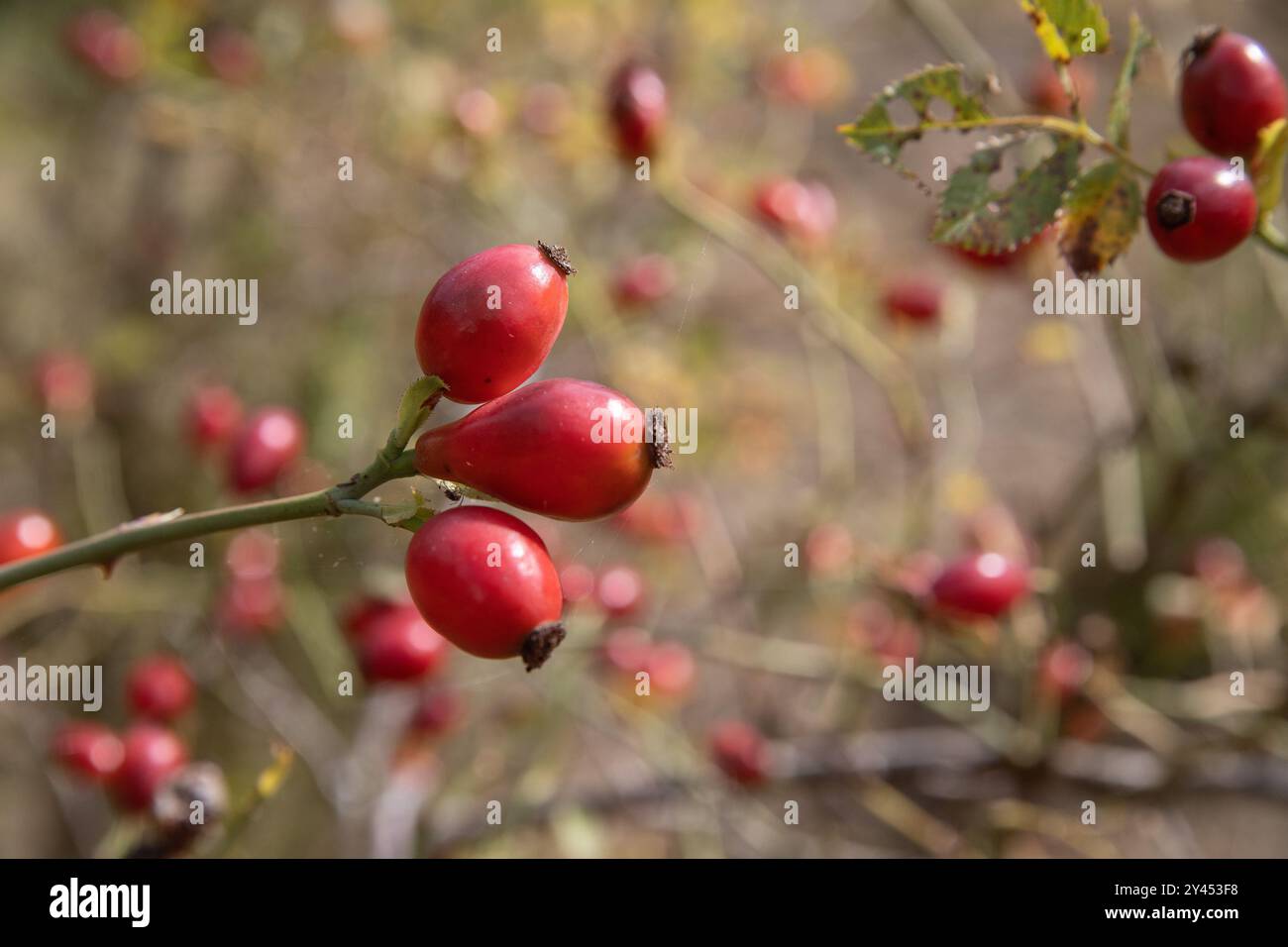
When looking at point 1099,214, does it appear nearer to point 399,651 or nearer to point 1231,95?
point 1231,95

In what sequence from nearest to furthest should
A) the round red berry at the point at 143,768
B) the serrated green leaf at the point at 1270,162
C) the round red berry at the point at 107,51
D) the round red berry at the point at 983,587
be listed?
the serrated green leaf at the point at 1270,162 → the round red berry at the point at 143,768 → the round red berry at the point at 983,587 → the round red berry at the point at 107,51

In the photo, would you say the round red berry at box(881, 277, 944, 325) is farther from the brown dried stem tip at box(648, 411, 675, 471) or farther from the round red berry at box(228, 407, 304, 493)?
the brown dried stem tip at box(648, 411, 675, 471)

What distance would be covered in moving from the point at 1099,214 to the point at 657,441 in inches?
24.7

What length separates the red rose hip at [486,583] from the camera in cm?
85

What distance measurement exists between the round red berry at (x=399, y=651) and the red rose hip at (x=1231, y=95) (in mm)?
1314

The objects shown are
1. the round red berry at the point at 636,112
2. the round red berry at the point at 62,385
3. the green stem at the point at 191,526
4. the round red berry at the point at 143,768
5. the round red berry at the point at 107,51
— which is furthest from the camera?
the round red berry at the point at 107,51

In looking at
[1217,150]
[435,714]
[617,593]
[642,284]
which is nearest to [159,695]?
[435,714]

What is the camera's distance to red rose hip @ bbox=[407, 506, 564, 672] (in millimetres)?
850

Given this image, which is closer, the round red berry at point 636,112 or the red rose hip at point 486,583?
the red rose hip at point 486,583

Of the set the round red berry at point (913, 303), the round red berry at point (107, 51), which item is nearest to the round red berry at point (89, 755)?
the round red berry at point (913, 303)

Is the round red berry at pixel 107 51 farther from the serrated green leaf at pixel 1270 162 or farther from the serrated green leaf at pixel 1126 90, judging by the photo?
the serrated green leaf at pixel 1270 162
